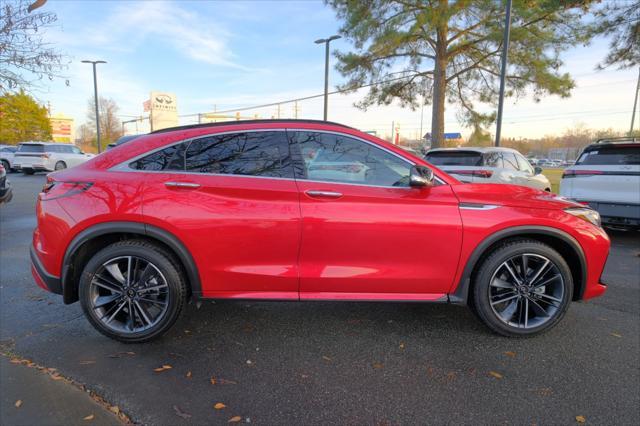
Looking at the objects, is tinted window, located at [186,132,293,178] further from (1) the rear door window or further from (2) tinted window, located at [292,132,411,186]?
(1) the rear door window

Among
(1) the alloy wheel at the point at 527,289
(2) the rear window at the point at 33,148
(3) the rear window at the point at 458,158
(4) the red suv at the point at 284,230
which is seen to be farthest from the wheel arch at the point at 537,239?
(2) the rear window at the point at 33,148

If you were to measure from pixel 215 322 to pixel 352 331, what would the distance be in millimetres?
1194

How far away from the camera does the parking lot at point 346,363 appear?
7.34ft

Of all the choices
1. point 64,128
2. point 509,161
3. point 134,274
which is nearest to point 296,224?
point 134,274

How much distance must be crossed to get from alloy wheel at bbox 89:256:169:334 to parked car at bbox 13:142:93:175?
19343 mm

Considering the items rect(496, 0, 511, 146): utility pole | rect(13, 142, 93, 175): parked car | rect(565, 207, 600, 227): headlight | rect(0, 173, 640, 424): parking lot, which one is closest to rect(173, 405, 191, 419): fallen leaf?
rect(0, 173, 640, 424): parking lot

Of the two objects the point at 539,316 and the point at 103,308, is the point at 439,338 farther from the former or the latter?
the point at 103,308

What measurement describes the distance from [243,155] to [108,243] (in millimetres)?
1287

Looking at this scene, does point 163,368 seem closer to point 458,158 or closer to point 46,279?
point 46,279

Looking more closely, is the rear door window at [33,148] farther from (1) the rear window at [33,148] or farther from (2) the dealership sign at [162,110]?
(2) the dealership sign at [162,110]

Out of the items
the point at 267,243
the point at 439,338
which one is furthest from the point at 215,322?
the point at 439,338

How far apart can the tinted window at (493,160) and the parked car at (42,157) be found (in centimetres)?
1907

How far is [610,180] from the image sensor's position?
6.24 meters

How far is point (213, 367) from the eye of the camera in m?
2.66
